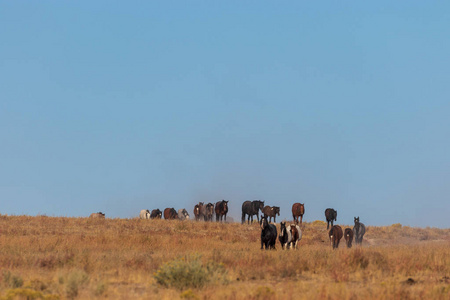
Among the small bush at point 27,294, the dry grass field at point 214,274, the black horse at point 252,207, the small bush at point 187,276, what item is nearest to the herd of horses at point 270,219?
the black horse at point 252,207

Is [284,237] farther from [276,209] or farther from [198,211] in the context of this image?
[198,211]

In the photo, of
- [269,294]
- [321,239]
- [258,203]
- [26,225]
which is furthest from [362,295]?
[258,203]

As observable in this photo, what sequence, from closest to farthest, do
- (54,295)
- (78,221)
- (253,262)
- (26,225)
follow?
(54,295), (253,262), (26,225), (78,221)

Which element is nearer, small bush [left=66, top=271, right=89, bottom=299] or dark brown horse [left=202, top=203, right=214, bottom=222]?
small bush [left=66, top=271, right=89, bottom=299]

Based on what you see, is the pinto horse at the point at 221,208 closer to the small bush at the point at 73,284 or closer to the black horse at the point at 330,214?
the black horse at the point at 330,214

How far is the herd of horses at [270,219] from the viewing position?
2381 cm

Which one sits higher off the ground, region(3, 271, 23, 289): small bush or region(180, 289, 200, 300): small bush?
region(3, 271, 23, 289): small bush

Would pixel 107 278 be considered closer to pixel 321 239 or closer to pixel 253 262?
pixel 253 262

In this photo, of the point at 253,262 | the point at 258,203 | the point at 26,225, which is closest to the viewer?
the point at 253,262

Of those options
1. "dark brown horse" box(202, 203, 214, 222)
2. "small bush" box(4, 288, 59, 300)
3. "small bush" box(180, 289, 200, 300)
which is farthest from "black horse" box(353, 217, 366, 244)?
"small bush" box(4, 288, 59, 300)

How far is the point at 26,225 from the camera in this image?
32.8 meters

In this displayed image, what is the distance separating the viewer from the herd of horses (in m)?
23.8

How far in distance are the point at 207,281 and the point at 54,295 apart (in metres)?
3.63

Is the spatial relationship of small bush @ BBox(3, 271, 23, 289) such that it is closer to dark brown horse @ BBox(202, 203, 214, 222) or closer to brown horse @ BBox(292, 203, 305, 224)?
brown horse @ BBox(292, 203, 305, 224)
